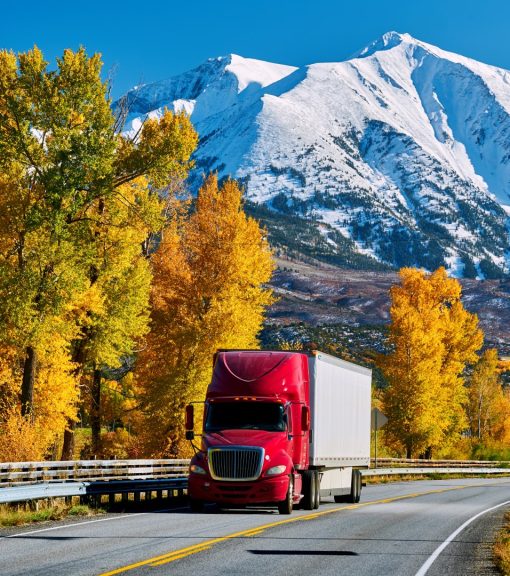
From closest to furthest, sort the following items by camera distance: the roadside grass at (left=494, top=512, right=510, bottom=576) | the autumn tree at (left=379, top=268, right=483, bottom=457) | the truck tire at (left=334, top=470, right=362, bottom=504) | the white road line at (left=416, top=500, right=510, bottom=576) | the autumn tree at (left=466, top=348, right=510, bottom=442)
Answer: the white road line at (left=416, top=500, right=510, bottom=576)
the roadside grass at (left=494, top=512, right=510, bottom=576)
the truck tire at (left=334, top=470, right=362, bottom=504)
the autumn tree at (left=379, top=268, right=483, bottom=457)
the autumn tree at (left=466, top=348, right=510, bottom=442)

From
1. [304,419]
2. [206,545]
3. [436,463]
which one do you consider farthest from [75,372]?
[436,463]

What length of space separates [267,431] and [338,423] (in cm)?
384

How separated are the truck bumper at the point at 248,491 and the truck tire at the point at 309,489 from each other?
2032 mm

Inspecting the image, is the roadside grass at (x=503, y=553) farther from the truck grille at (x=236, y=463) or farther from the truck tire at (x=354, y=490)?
the truck tire at (x=354, y=490)

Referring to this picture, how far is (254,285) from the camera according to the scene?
40625 millimetres

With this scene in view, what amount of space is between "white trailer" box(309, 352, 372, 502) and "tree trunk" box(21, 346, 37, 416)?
9093 millimetres

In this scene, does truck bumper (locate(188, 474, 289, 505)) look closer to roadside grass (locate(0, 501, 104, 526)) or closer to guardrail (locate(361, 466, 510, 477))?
roadside grass (locate(0, 501, 104, 526))

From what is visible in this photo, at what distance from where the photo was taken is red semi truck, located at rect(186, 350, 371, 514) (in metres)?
22.0

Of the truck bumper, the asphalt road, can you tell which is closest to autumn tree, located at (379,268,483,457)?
the asphalt road

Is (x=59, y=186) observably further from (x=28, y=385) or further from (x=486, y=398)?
(x=486, y=398)

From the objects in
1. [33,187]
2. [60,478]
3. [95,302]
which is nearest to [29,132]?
[33,187]

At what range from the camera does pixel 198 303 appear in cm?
3988

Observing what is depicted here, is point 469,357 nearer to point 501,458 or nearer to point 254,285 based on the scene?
point 501,458

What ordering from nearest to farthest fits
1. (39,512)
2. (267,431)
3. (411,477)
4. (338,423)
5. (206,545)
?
(206,545), (39,512), (267,431), (338,423), (411,477)
